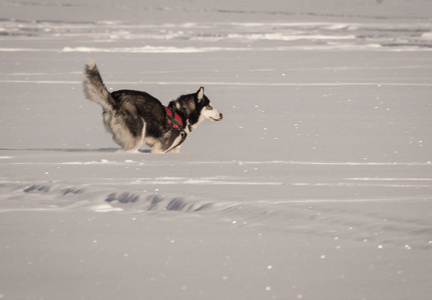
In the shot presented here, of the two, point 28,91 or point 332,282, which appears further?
point 28,91

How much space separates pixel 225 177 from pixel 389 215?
5.80 ft

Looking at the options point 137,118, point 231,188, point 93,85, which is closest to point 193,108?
point 137,118

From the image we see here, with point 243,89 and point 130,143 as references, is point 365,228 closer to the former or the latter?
point 130,143

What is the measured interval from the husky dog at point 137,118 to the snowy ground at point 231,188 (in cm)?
26

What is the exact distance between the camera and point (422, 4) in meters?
39.0

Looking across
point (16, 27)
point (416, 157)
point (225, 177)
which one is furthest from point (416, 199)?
point (16, 27)

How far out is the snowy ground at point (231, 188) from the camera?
13.1 ft

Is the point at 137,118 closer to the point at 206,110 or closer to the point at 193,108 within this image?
the point at 193,108

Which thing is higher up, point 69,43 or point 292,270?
point 292,270

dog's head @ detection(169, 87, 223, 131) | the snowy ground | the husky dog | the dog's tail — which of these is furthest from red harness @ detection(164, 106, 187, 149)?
the dog's tail

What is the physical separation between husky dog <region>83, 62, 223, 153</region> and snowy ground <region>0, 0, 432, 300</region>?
0.85ft

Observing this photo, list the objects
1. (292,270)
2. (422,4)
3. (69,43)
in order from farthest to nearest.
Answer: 1. (422,4)
2. (69,43)
3. (292,270)

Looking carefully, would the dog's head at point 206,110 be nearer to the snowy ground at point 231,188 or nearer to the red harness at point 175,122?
the snowy ground at point 231,188

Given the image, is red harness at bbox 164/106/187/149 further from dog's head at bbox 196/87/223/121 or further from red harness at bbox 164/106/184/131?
dog's head at bbox 196/87/223/121
